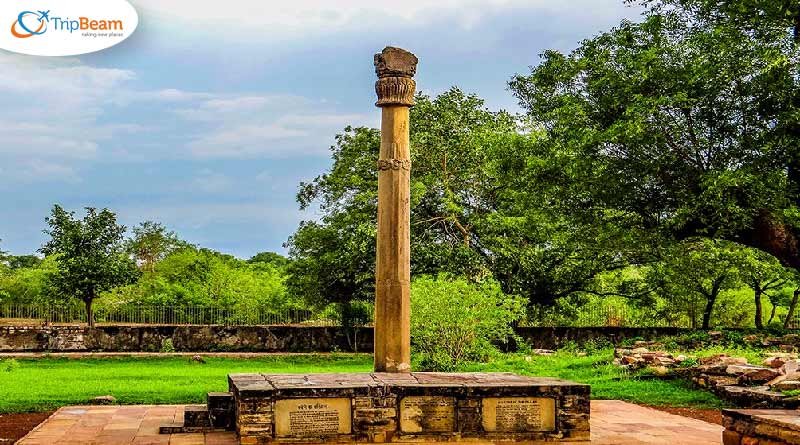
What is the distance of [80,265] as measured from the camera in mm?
28719

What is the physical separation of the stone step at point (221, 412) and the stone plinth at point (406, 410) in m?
A: 0.34

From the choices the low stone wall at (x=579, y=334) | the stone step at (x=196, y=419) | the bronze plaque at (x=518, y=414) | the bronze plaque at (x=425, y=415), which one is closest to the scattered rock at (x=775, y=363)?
the bronze plaque at (x=518, y=414)

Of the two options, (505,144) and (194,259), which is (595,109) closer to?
(505,144)

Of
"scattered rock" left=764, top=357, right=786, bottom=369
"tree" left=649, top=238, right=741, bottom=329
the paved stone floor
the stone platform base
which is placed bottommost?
the paved stone floor

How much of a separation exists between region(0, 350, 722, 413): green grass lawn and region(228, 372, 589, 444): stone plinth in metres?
4.84

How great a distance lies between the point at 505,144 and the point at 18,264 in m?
37.4

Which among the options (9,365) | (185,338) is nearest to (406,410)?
(9,365)

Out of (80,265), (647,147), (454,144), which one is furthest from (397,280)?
(80,265)

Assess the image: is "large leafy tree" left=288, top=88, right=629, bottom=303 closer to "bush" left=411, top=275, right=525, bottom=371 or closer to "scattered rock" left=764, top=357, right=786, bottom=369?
"bush" left=411, top=275, right=525, bottom=371

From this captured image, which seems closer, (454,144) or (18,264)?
(454,144)

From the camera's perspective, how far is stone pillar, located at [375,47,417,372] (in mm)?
11961

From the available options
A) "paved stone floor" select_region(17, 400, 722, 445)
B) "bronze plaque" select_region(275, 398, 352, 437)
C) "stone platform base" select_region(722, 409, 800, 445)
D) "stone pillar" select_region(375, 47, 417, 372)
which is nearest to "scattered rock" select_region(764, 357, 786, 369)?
"paved stone floor" select_region(17, 400, 722, 445)

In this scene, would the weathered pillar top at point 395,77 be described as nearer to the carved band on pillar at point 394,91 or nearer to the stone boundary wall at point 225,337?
the carved band on pillar at point 394,91

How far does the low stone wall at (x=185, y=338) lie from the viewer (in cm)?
2759
